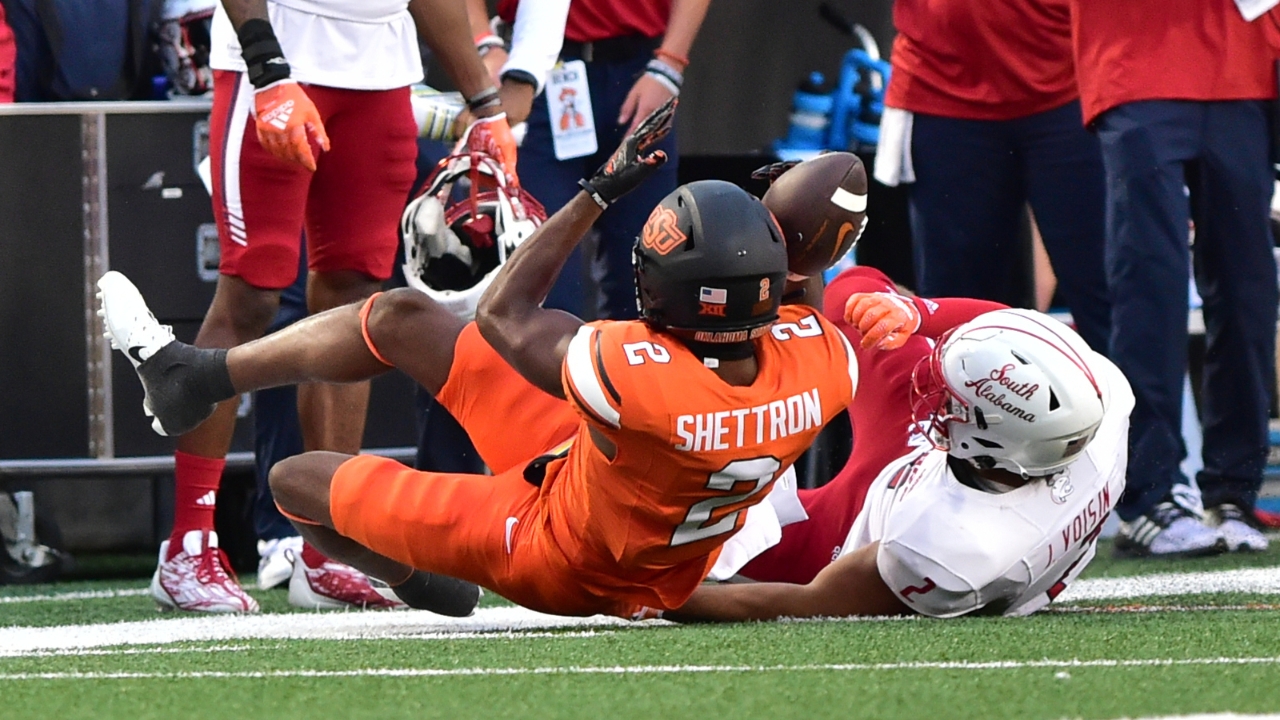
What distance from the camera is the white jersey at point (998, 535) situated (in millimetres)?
3699

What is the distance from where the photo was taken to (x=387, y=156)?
4621mm

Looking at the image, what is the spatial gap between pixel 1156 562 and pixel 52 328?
10.5 ft

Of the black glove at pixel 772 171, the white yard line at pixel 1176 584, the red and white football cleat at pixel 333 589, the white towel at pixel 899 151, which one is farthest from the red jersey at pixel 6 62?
the white yard line at pixel 1176 584

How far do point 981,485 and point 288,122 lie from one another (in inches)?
64.3

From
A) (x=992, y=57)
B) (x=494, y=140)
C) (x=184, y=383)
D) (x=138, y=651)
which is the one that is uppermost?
(x=992, y=57)

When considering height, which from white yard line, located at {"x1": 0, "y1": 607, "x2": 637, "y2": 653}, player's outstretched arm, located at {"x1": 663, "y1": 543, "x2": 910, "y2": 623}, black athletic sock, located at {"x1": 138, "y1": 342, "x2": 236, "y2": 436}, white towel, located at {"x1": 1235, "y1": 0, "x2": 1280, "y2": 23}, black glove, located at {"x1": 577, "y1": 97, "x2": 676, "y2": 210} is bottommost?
white yard line, located at {"x1": 0, "y1": 607, "x2": 637, "y2": 653}

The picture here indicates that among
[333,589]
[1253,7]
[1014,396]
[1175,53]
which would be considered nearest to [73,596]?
[333,589]

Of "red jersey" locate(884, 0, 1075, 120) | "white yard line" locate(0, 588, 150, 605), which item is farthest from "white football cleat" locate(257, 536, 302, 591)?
"red jersey" locate(884, 0, 1075, 120)

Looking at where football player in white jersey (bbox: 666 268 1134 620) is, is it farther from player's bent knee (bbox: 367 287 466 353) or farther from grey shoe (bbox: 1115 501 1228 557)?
grey shoe (bbox: 1115 501 1228 557)

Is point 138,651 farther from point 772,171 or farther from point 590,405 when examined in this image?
point 772,171

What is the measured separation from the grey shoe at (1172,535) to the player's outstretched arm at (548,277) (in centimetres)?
208

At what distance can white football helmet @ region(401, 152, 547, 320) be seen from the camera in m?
4.64

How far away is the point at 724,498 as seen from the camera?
3496 millimetres

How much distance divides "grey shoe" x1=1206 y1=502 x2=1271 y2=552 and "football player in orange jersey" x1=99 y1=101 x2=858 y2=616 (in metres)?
1.88
